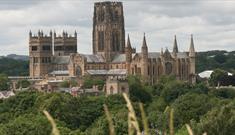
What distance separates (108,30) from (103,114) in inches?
2899

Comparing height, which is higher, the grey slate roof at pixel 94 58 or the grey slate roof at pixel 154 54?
the grey slate roof at pixel 154 54

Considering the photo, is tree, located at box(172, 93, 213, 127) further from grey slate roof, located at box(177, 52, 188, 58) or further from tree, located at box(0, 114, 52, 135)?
grey slate roof, located at box(177, 52, 188, 58)

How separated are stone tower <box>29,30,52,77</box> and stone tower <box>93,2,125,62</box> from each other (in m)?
10.4

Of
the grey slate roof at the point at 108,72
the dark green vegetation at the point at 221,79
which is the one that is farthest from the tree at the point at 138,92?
the dark green vegetation at the point at 221,79

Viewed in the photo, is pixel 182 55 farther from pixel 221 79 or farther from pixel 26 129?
pixel 26 129

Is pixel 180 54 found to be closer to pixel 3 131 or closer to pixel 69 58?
pixel 69 58

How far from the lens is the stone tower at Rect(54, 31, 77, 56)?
180m

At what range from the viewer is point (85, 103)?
102 meters

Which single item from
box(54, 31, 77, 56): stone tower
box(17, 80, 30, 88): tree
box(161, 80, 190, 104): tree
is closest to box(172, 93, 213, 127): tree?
box(161, 80, 190, 104): tree

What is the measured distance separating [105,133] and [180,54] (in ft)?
360

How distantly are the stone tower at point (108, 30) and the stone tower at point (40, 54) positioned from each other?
34.0 feet

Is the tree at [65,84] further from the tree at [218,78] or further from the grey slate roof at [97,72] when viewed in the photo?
the tree at [218,78]

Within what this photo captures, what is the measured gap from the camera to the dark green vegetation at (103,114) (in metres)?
58.4

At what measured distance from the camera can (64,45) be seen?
A: 180750mm
